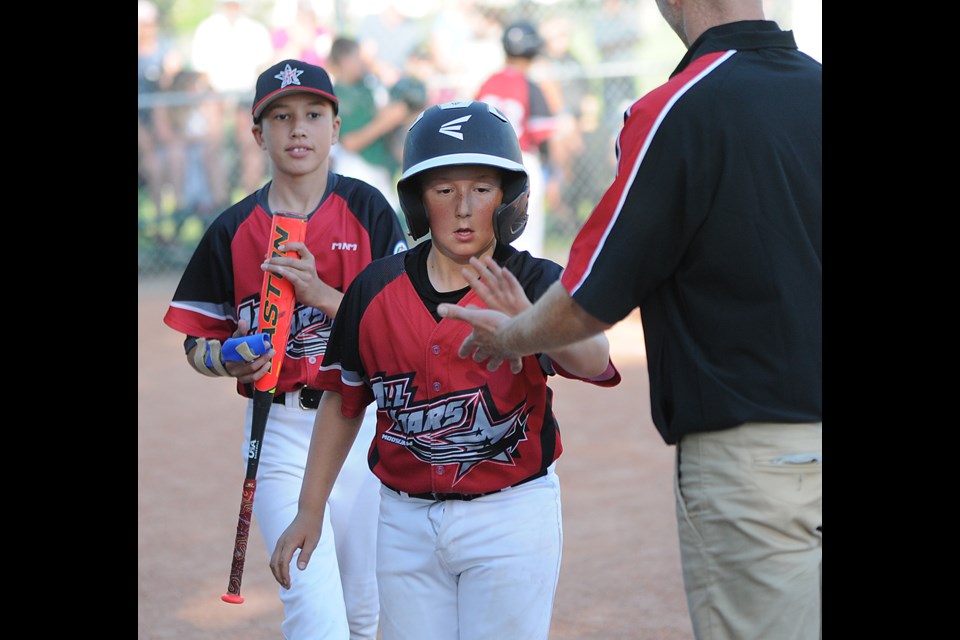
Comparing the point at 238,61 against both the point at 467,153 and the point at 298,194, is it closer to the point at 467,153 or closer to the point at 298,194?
the point at 298,194

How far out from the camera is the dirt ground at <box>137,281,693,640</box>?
529cm

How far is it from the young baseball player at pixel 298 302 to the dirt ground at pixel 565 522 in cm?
18

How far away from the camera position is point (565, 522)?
22.0 feet

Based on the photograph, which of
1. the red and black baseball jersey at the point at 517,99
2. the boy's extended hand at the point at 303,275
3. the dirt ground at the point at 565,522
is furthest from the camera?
the red and black baseball jersey at the point at 517,99

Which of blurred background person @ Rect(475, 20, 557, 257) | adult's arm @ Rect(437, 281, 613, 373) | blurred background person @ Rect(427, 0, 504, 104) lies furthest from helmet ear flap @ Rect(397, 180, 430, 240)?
blurred background person @ Rect(427, 0, 504, 104)

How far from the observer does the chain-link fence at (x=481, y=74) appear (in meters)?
16.0

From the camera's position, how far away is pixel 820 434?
8.51ft

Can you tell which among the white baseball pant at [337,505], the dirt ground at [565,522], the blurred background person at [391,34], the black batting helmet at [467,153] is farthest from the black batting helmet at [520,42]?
the black batting helmet at [467,153]

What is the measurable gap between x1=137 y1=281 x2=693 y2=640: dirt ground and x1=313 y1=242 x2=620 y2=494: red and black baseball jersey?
0.97 metres

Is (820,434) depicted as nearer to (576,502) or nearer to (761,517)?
(761,517)

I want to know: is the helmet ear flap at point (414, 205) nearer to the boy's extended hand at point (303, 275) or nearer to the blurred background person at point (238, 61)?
the boy's extended hand at point (303, 275)

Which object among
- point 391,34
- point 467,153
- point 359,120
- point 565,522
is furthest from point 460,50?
point 467,153

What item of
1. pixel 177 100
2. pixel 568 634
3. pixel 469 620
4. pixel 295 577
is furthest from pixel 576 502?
pixel 177 100
